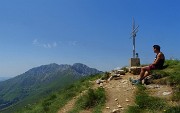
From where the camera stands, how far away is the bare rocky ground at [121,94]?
58.0 ft

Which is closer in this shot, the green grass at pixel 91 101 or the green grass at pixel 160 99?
the green grass at pixel 160 99

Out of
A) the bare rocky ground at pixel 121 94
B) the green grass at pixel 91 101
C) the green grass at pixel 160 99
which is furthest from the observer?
the green grass at pixel 91 101

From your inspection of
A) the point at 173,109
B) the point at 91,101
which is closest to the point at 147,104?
the point at 173,109

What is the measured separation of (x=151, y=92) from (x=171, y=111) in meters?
3.62

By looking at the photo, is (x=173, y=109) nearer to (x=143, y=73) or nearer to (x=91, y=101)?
(x=91, y=101)

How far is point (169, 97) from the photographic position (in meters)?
17.2

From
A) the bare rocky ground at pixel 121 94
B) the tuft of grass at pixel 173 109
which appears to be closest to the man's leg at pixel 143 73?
the bare rocky ground at pixel 121 94

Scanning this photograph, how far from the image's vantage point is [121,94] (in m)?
19.6

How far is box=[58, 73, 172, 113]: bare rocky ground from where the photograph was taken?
17.7 metres

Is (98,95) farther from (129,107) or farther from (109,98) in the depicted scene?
(129,107)

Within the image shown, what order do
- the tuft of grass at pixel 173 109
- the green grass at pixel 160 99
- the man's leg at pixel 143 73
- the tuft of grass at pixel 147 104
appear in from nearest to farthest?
the tuft of grass at pixel 173 109 → the green grass at pixel 160 99 → the tuft of grass at pixel 147 104 → the man's leg at pixel 143 73

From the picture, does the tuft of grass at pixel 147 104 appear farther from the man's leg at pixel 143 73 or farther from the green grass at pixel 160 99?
the man's leg at pixel 143 73

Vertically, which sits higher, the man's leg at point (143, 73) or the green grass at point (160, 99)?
the man's leg at point (143, 73)

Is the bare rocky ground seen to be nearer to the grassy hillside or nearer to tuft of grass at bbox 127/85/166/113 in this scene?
the grassy hillside
